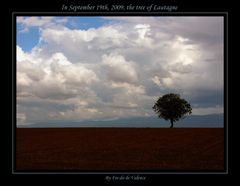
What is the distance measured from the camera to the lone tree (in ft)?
222

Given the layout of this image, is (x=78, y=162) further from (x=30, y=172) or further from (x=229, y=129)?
(x=229, y=129)

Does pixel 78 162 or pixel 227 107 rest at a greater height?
pixel 227 107

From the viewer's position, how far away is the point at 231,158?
14.3 m

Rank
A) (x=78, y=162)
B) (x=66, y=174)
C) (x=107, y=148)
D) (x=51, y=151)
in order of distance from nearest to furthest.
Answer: (x=66, y=174) → (x=78, y=162) → (x=51, y=151) → (x=107, y=148)

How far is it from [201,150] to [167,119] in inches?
1639

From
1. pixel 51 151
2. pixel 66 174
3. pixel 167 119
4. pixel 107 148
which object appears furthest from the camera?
pixel 167 119

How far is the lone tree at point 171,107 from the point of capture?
6756 cm

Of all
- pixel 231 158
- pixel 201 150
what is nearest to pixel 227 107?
pixel 231 158

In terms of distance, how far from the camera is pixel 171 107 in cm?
6738
